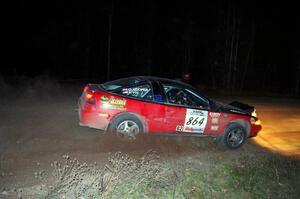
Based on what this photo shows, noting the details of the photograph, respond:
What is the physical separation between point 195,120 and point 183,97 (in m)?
0.62

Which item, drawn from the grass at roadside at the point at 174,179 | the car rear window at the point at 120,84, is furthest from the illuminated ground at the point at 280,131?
the car rear window at the point at 120,84

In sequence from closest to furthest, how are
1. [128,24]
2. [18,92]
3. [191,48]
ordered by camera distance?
[18,92]
[191,48]
[128,24]

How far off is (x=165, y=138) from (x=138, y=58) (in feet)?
73.6

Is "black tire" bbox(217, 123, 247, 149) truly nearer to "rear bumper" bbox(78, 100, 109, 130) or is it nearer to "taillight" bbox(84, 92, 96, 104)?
"rear bumper" bbox(78, 100, 109, 130)

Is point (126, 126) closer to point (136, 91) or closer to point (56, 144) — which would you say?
point (136, 91)

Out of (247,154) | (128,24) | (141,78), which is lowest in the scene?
(247,154)

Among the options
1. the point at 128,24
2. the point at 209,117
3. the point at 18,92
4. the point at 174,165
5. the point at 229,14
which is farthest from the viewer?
the point at 128,24

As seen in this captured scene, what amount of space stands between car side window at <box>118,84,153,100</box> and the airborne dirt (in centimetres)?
94

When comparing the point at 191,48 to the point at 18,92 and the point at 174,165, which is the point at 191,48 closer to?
the point at 18,92

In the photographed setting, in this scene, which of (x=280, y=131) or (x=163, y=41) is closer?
(x=280, y=131)

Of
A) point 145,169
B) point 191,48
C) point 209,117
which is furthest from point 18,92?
point 191,48

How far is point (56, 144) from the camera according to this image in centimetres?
725

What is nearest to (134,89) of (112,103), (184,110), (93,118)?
(112,103)

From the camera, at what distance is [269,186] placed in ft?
19.5
